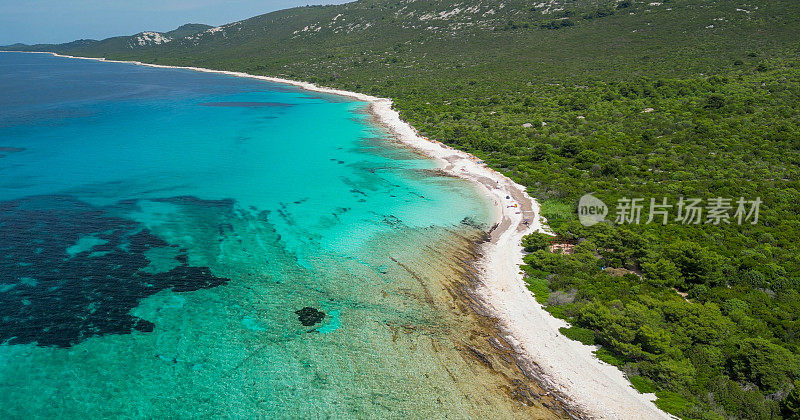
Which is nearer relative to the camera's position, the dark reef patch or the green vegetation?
the green vegetation

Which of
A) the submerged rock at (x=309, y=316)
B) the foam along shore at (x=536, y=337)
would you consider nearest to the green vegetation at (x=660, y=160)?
the foam along shore at (x=536, y=337)

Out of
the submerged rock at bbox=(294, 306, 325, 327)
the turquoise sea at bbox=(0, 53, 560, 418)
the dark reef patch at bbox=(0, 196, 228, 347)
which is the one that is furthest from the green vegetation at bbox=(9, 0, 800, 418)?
the dark reef patch at bbox=(0, 196, 228, 347)

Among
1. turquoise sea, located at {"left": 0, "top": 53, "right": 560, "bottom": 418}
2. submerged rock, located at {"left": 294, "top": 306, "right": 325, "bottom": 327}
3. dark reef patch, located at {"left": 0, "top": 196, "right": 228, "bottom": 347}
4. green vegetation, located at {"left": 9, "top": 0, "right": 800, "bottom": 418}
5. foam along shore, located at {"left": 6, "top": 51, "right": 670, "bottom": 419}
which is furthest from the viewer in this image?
submerged rock, located at {"left": 294, "top": 306, "right": 325, "bottom": 327}

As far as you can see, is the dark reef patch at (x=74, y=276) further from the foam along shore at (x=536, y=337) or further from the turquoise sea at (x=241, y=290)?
the foam along shore at (x=536, y=337)

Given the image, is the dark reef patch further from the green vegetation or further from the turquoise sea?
the green vegetation

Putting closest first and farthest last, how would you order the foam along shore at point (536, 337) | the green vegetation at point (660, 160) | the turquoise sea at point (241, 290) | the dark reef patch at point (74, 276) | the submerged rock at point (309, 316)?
1. the foam along shore at point (536, 337)
2. the turquoise sea at point (241, 290)
3. the green vegetation at point (660, 160)
4. the dark reef patch at point (74, 276)
5. the submerged rock at point (309, 316)

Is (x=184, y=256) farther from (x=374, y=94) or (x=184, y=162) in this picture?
(x=374, y=94)

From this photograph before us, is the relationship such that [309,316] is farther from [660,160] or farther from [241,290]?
[660,160]
